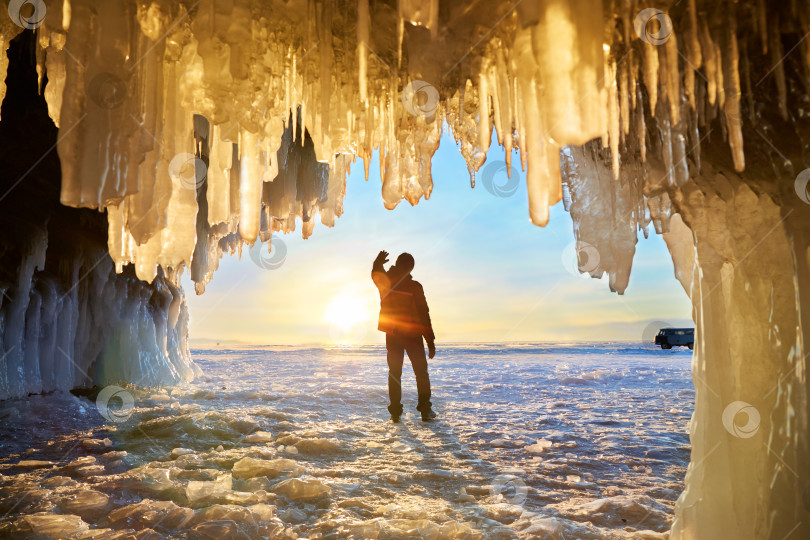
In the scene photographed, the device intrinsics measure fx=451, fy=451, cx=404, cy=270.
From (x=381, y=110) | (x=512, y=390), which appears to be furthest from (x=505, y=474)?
(x=512, y=390)

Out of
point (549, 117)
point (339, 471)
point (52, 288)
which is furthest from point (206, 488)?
point (52, 288)

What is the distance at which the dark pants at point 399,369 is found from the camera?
475 centimetres

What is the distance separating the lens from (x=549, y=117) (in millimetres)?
1944

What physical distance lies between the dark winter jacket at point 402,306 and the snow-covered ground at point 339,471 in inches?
38.7

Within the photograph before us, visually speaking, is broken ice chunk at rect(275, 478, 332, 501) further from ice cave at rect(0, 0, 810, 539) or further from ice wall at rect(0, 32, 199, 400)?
ice wall at rect(0, 32, 199, 400)

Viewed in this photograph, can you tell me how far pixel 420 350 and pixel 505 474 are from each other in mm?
2276

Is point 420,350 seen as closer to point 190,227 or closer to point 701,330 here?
point 190,227

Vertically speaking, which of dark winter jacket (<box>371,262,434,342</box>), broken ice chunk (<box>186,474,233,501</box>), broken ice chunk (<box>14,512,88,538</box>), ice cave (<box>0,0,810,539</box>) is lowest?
broken ice chunk (<box>186,474,233,501</box>)

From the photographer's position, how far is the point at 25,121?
472 cm

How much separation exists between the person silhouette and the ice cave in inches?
63.9

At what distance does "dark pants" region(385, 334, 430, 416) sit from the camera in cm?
475

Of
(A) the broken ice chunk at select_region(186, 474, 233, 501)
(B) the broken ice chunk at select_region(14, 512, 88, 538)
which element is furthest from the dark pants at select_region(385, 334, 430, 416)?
(B) the broken ice chunk at select_region(14, 512, 88, 538)

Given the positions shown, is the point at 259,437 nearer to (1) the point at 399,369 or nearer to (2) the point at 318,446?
(2) the point at 318,446

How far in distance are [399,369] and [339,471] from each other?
2121 millimetres
